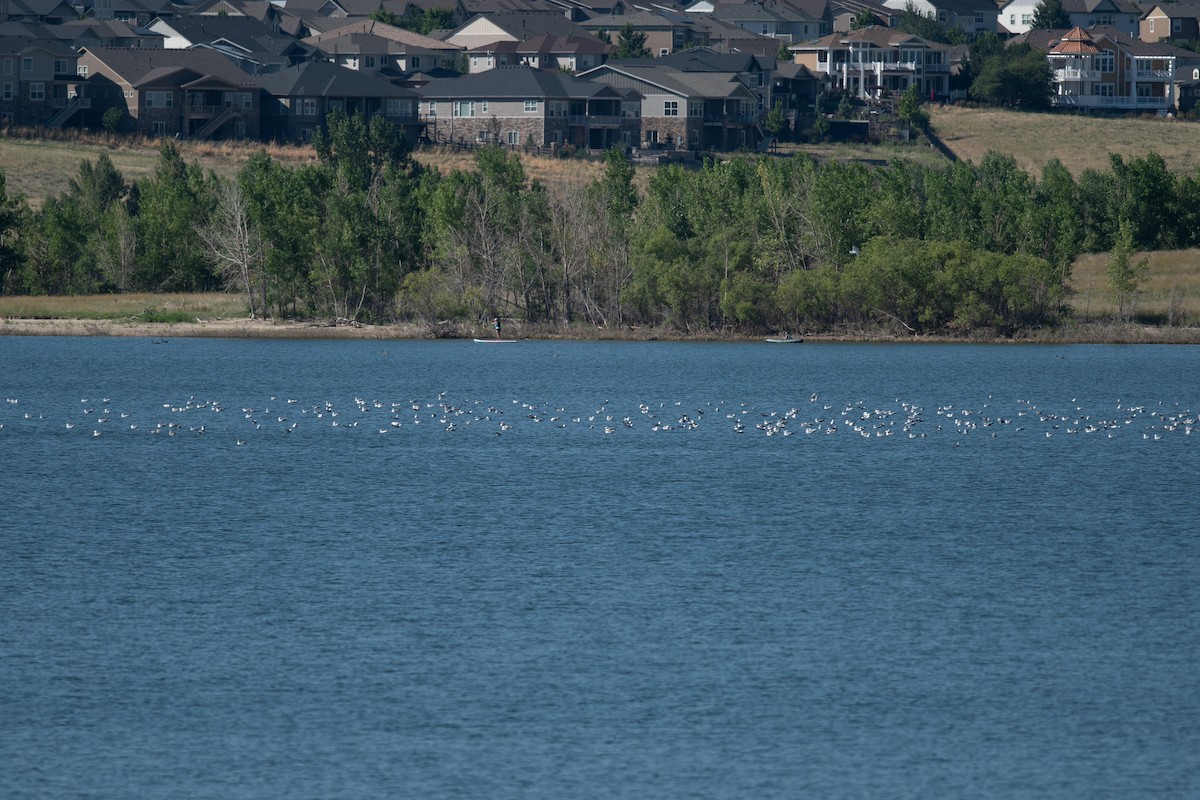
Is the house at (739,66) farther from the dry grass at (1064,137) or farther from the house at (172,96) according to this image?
the house at (172,96)

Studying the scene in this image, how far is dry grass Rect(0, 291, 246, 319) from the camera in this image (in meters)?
101

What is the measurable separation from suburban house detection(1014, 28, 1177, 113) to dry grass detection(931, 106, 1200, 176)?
11034mm

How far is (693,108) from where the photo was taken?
158m

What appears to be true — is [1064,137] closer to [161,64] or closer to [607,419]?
[161,64]

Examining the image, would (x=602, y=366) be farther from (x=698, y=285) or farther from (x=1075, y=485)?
(x=1075, y=485)

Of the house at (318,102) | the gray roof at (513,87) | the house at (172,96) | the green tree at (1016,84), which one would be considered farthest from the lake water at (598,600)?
the green tree at (1016,84)

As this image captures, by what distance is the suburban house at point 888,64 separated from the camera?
187125mm

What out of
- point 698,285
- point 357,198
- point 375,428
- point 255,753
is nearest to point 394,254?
point 357,198

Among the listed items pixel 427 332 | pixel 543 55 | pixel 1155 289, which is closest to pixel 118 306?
pixel 427 332

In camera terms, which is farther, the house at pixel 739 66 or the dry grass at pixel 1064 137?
the house at pixel 739 66

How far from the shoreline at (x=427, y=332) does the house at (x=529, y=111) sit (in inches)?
2260

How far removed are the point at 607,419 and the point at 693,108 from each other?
97241mm

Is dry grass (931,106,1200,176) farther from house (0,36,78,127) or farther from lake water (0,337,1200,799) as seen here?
lake water (0,337,1200,799)

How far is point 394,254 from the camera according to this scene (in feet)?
330
